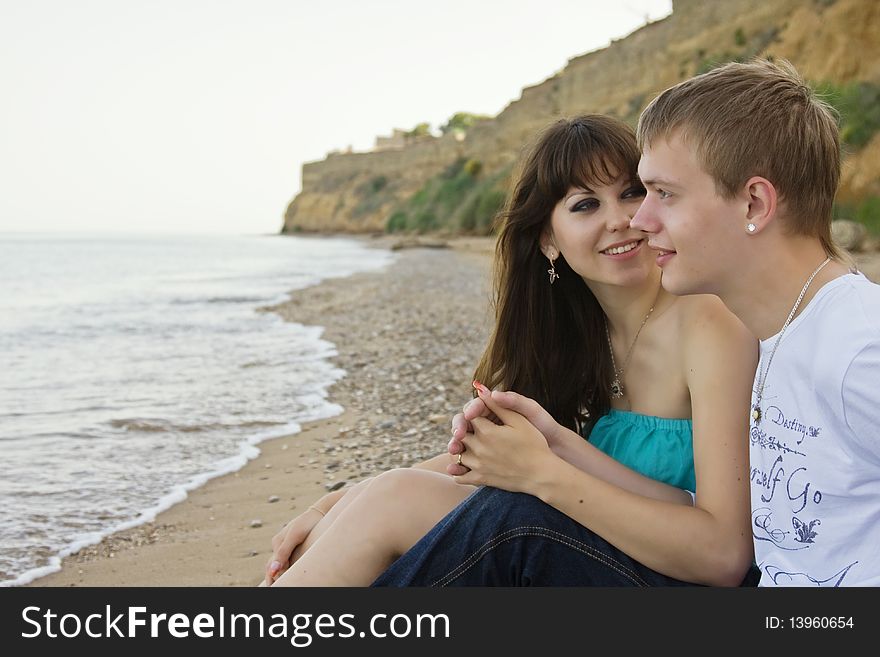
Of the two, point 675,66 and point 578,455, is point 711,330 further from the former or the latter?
point 675,66

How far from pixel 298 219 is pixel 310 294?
64801 millimetres

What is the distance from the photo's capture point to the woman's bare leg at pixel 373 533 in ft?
7.00

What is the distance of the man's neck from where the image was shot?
1.64m

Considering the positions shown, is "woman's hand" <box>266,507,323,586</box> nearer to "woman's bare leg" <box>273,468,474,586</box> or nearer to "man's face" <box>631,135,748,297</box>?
"woman's bare leg" <box>273,468,474,586</box>

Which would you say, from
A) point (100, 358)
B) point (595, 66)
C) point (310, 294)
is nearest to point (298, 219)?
point (595, 66)

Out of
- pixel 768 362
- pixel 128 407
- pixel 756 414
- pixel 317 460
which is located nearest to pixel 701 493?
pixel 756 414

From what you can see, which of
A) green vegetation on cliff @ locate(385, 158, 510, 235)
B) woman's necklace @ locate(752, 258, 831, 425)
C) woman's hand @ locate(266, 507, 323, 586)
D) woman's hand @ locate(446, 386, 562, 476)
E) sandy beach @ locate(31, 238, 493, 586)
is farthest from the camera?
green vegetation on cliff @ locate(385, 158, 510, 235)

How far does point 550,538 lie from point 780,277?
28.9 inches

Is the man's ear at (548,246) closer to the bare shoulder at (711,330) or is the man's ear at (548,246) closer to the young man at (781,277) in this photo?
the bare shoulder at (711,330)

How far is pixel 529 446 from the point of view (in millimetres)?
2008

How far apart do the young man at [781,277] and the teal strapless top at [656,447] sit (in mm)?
409

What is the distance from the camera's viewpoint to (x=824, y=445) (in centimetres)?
150

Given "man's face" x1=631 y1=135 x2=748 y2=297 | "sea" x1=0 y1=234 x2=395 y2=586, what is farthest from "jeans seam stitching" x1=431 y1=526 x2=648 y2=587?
"sea" x1=0 y1=234 x2=395 y2=586

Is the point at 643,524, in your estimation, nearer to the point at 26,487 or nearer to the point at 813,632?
the point at 813,632
